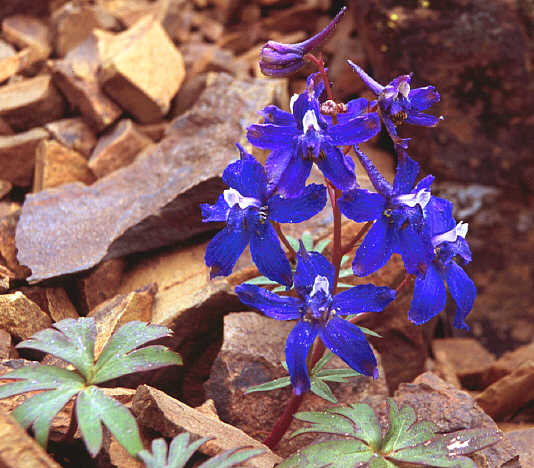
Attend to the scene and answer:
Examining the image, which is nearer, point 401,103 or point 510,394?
point 401,103

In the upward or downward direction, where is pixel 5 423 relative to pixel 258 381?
upward

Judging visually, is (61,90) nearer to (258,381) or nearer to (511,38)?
(258,381)

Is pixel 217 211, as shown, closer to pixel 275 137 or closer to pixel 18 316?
pixel 275 137

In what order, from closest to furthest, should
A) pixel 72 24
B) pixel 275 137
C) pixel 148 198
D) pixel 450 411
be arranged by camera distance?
pixel 275 137 → pixel 450 411 → pixel 148 198 → pixel 72 24

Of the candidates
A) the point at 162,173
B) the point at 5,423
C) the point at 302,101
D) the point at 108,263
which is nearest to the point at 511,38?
the point at 162,173

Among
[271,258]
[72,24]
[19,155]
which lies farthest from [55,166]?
[271,258]

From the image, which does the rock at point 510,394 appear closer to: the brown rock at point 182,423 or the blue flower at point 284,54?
the brown rock at point 182,423
